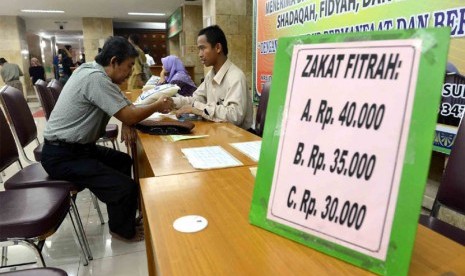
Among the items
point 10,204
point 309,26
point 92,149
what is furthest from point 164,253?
point 309,26

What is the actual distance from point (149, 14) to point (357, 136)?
1226 cm

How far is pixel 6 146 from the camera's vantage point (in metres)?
1.69

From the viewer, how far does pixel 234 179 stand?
99cm

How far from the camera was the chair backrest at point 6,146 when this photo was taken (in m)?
1.64

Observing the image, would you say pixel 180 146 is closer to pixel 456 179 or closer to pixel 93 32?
pixel 456 179

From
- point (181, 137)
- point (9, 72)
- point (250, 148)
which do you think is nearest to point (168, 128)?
point (181, 137)

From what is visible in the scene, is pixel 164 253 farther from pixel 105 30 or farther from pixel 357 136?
pixel 105 30

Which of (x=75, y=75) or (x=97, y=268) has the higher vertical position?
(x=75, y=75)

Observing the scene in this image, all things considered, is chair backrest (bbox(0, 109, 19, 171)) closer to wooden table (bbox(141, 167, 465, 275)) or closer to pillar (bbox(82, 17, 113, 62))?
wooden table (bbox(141, 167, 465, 275))

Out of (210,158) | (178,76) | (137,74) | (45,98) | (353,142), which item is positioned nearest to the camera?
(353,142)

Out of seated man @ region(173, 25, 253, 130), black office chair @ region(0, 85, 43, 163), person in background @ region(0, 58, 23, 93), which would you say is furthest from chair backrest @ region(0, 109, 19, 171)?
person in background @ region(0, 58, 23, 93)

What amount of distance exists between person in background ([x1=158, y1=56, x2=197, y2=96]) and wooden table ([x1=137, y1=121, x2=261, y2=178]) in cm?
123

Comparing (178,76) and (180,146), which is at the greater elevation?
(178,76)

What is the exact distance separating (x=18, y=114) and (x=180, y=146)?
1.15 m
